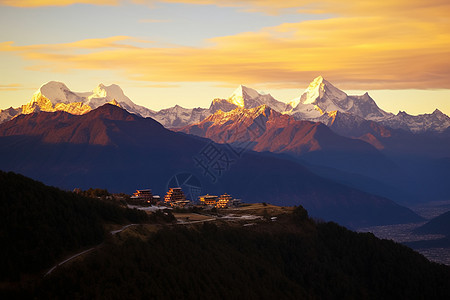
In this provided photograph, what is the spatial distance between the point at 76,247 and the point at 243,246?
2096 inches

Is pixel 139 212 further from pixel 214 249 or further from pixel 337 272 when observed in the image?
pixel 337 272

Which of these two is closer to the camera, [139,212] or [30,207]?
[30,207]

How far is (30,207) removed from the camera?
151 m

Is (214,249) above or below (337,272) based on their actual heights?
above

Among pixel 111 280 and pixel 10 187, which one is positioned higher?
pixel 10 187

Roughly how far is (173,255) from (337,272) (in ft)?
191

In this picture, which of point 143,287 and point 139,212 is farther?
point 139,212

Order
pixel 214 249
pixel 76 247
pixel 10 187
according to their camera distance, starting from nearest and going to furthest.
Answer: pixel 76 247, pixel 10 187, pixel 214 249

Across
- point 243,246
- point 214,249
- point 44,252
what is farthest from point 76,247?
point 243,246

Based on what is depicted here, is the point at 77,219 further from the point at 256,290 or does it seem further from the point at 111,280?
the point at 256,290

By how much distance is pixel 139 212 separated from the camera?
193 meters

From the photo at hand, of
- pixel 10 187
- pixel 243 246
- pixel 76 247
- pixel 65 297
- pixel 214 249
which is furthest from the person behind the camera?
pixel 243 246

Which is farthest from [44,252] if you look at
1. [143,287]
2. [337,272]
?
[337,272]

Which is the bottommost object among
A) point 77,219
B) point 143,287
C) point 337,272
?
point 337,272
